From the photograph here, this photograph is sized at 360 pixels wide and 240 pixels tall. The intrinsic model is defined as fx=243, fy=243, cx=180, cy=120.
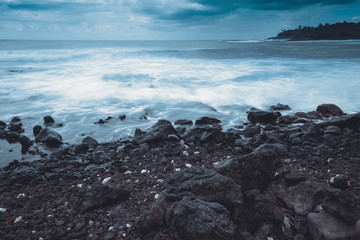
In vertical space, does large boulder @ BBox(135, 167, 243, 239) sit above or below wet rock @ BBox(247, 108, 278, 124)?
above

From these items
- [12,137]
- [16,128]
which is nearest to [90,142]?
[12,137]

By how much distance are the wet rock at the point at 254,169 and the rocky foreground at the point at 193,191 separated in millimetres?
11

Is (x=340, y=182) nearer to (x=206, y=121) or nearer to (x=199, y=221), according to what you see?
(x=199, y=221)

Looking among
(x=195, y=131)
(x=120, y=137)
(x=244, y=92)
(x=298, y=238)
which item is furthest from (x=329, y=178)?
(x=244, y=92)

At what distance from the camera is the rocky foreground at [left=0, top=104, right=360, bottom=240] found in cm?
221

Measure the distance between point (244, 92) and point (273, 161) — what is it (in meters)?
10.2

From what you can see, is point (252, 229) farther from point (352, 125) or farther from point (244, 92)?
point (244, 92)

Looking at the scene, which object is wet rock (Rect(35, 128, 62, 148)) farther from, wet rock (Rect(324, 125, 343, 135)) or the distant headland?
the distant headland

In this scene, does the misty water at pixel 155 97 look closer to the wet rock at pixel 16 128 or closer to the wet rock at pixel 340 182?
the wet rock at pixel 16 128

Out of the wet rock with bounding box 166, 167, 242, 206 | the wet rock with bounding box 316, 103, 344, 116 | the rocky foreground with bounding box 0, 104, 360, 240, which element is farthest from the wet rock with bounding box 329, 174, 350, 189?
the wet rock with bounding box 316, 103, 344, 116

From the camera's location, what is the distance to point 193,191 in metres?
2.51

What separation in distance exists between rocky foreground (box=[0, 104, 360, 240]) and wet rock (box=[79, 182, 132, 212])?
0.5 inches

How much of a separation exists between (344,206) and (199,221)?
1.29 m

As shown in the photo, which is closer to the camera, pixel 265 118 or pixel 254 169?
pixel 254 169
